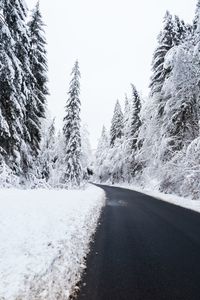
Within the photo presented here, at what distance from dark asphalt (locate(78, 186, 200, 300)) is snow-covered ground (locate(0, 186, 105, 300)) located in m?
0.33

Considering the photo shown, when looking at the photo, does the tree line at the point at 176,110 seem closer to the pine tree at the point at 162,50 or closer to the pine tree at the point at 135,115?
the pine tree at the point at 162,50

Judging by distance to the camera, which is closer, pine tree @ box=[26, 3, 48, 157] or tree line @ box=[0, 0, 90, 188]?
tree line @ box=[0, 0, 90, 188]

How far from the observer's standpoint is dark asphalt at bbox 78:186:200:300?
4.11 meters

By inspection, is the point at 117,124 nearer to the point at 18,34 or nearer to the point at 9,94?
the point at 18,34

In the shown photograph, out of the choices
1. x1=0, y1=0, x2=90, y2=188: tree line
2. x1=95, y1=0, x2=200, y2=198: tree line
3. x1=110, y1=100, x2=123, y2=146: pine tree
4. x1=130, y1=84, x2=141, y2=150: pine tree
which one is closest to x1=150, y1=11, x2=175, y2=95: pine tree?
x1=95, y1=0, x2=200, y2=198: tree line

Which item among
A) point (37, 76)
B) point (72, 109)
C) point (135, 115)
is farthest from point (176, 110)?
point (135, 115)

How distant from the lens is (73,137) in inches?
1221

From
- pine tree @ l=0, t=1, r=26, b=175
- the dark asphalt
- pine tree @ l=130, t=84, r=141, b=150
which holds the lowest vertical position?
the dark asphalt

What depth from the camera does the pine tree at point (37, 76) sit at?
18.9 m

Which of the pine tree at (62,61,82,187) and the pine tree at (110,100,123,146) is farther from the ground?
the pine tree at (110,100,123,146)

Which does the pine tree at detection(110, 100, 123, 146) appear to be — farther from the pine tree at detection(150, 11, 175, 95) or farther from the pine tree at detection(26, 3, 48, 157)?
the pine tree at detection(26, 3, 48, 157)

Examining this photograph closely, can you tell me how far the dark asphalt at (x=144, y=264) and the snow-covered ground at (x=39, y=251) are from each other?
0.33m

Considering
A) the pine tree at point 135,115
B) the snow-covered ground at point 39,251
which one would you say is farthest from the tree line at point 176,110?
the pine tree at point 135,115

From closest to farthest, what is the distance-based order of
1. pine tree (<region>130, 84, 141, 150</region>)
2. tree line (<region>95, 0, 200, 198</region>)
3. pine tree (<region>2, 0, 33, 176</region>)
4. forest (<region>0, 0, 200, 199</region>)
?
pine tree (<region>2, 0, 33, 176</region>), forest (<region>0, 0, 200, 199</region>), tree line (<region>95, 0, 200, 198</region>), pine tree (<region>130, 84, 141, 150</region>)
